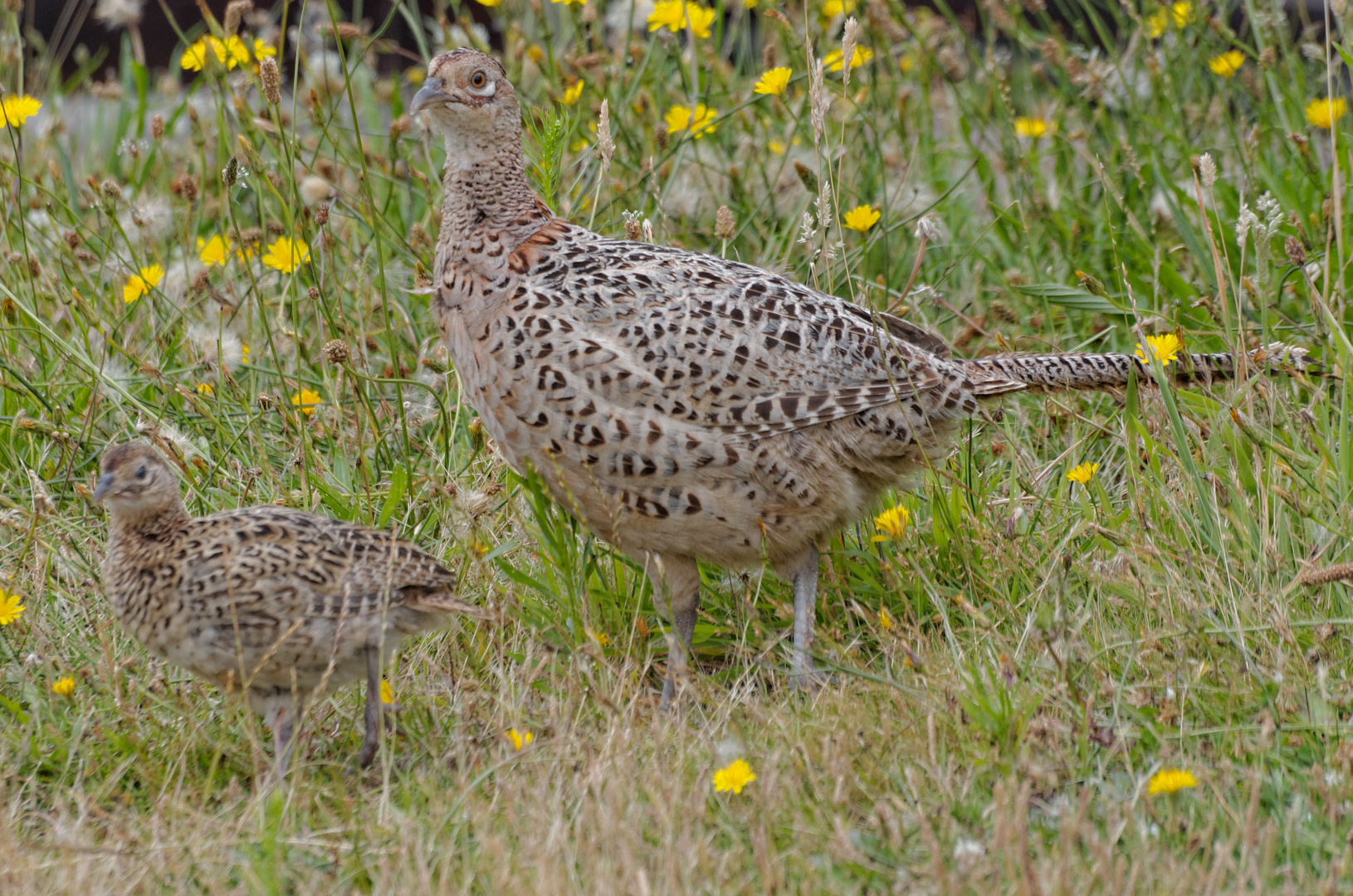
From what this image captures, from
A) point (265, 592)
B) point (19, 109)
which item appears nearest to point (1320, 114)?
point (265, 592)

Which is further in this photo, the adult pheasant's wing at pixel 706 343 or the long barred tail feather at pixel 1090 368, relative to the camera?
the long barred tail feather at pixel 1090 368

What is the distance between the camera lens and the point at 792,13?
7.05 metres

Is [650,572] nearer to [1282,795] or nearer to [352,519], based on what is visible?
[352,519]

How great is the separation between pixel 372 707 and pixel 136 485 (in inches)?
31.5

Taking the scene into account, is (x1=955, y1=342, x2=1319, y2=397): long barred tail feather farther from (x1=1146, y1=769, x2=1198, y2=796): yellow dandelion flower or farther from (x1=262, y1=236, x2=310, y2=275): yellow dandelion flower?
(x1=262, y1=236, x2=310, y2=275): yellow dandelion flower

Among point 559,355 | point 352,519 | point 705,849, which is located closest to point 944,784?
point 705,849

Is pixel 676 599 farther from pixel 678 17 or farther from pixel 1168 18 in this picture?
pixel 1168 18

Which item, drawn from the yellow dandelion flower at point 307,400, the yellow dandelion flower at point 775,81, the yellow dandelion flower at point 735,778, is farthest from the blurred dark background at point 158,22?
the yellow dandelion flower at point 735,778

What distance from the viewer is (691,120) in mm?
5211

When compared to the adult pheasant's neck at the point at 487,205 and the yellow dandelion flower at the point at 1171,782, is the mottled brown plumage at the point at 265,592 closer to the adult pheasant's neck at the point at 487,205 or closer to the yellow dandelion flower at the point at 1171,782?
the adult pheasant's neck at the point at 487,205

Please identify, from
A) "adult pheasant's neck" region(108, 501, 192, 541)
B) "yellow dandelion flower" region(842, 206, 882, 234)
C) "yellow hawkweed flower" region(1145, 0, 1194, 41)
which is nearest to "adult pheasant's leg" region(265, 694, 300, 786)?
"adult pheasant's neck" region(108, 501, 192, 541)

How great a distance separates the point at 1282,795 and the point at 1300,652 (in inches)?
18.3

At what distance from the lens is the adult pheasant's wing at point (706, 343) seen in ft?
12.2

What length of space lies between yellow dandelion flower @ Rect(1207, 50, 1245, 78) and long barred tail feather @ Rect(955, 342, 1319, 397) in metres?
2.12
